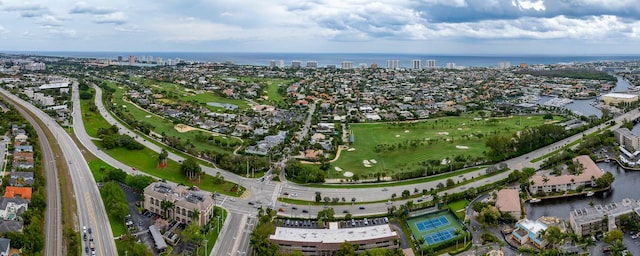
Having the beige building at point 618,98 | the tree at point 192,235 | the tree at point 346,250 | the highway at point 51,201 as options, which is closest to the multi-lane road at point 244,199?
the tree at point 192,235

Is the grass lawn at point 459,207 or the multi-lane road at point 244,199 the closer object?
the multi-lane road at point 244,199

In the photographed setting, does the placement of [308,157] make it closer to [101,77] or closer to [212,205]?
[212,205]

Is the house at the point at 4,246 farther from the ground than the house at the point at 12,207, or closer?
closer

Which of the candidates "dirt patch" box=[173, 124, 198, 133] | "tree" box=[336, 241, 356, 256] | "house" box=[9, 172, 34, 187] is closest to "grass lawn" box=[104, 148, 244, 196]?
"house" box=[9, 172, 34, 187]

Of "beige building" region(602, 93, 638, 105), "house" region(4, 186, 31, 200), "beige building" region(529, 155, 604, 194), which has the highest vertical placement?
"beige building" region(602, 93, 638, 105)

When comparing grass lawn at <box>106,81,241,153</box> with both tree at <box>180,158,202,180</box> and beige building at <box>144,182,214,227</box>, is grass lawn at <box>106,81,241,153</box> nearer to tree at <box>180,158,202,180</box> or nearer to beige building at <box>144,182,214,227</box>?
tree at <box>180,158,202,180</box>

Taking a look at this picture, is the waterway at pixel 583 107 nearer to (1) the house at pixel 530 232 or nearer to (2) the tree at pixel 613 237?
(2) the tree at pixel 613 237
